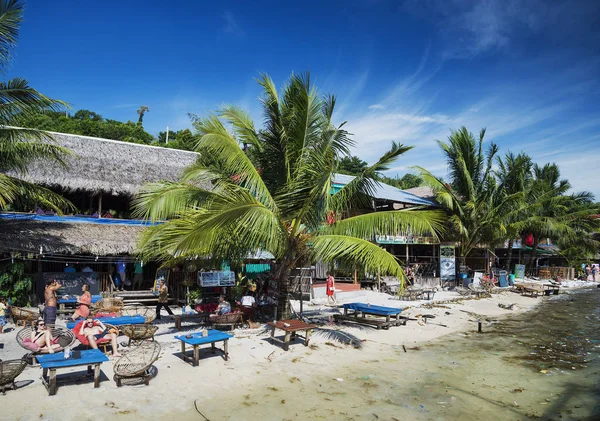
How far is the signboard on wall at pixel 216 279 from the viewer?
51.4 feet

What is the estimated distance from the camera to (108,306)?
42.5ft

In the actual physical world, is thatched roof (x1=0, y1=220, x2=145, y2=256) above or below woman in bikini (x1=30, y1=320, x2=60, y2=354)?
above

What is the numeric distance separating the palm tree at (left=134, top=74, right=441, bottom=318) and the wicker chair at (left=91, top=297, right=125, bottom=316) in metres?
2.85

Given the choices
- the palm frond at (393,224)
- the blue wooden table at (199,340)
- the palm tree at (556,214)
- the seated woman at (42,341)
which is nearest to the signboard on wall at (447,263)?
the palm tree at (556,214)

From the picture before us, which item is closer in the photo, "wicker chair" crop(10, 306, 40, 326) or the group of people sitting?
the group of people sitting

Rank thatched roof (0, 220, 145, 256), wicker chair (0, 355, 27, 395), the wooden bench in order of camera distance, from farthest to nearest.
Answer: thatched roof (0, 220, 145, 256) → the wooden bench → wicker chair (0, 355, 27, 395)

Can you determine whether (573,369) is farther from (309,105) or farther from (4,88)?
(4,88)

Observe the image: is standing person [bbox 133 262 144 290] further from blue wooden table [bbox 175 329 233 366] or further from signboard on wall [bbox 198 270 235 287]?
blue wooden table [bbox 175 329 233 366]

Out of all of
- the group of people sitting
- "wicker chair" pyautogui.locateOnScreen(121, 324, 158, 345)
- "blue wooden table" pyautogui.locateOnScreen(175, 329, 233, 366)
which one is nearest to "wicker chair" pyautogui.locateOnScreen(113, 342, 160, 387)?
"blue wooden table" pyautogui.locateOnScreen(175, 329, 233, 366)

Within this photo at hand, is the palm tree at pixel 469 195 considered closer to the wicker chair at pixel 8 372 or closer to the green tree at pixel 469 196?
the green tree at pixel 469 196

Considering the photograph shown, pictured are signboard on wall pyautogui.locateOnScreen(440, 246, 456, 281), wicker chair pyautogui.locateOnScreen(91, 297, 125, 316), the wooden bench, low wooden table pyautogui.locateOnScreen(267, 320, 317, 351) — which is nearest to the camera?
low wooden table pyautogui.locateOnScreen(267, 320, 317, 351)

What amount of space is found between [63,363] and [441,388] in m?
6.27

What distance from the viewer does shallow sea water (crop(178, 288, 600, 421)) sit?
645 cm

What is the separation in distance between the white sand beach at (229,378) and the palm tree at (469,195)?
1350cm
